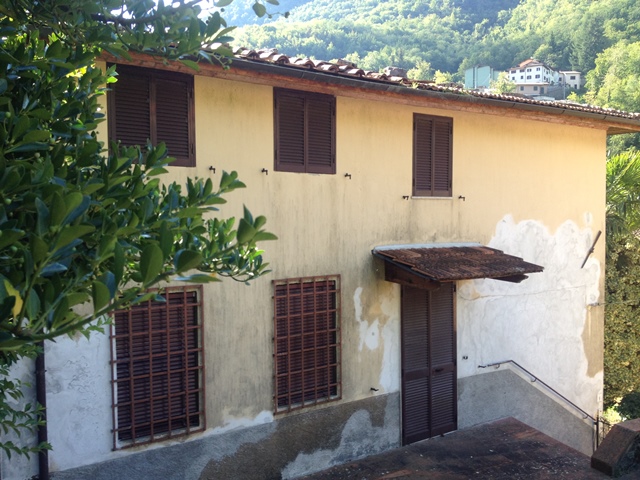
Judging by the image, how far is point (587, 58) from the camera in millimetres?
56500

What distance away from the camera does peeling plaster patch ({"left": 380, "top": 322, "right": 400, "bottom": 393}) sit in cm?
894

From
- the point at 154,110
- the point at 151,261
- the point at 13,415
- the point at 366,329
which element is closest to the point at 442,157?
the point at 366,329

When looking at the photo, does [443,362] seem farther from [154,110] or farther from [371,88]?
[154,110]

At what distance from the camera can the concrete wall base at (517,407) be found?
9.97 m

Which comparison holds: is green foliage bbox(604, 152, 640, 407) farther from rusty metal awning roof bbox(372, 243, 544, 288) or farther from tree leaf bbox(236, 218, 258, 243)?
tree leaf bbox(236, 218, 258, 243)

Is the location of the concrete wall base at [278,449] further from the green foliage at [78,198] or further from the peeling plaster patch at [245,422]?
the green foliage at [78,198]

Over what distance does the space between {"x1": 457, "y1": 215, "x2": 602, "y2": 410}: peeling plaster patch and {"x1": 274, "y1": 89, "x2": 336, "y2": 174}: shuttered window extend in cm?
331

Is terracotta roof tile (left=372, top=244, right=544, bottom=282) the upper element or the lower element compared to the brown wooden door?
upper

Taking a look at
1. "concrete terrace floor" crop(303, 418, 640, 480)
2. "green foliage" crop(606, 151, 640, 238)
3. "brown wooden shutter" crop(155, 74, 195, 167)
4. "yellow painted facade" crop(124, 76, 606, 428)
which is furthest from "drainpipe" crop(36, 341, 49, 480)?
"green foliage" crop(606, 151, 640, 238)

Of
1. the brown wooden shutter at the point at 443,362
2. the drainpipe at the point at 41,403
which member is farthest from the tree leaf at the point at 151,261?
the brown wooden shutter at the point at 443,362

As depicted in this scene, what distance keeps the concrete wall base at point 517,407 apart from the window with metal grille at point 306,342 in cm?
261

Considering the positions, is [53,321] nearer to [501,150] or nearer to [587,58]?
[501,150]

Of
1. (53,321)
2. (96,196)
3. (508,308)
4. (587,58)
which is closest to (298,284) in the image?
(508,308)

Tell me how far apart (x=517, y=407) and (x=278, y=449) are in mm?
4788
